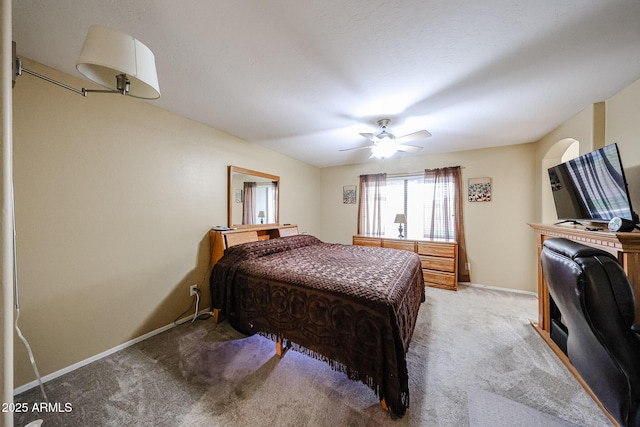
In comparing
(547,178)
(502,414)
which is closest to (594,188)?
(547,178)

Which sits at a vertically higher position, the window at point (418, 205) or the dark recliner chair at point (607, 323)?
the window at point (418, 205)

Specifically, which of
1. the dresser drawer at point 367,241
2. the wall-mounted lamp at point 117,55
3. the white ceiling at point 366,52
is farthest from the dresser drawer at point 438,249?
the wall-mounted lamp at point 117,55

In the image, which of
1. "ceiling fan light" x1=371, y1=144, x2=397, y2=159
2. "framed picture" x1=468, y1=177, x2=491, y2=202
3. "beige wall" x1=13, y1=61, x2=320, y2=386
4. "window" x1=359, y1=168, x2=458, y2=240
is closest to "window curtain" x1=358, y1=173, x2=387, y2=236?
"window" x1=359, y1=168, x2=458, y2=240

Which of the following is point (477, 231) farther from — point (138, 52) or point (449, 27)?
point (138, 52)

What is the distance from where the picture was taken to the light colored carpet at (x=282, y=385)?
1.34 meters

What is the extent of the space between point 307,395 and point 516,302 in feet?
10.6

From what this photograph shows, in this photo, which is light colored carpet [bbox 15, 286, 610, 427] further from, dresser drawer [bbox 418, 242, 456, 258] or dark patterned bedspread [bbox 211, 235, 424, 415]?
dresser drawer [bbox 418, 242, 456, 258]

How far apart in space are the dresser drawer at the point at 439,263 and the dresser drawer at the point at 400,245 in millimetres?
232

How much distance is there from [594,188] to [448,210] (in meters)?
2.05

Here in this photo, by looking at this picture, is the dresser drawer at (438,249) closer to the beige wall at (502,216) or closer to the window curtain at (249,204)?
the beige wall at (502,216)

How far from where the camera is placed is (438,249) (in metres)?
3.63

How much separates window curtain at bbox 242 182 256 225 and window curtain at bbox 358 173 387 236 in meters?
2.30

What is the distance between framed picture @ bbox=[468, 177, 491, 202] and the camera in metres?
3.60

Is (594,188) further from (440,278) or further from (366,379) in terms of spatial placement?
(366,379)
